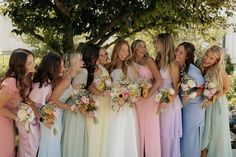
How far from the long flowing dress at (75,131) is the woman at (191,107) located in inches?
57.6

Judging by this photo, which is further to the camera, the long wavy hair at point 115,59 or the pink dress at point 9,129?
the long wavy hair at point 115,59

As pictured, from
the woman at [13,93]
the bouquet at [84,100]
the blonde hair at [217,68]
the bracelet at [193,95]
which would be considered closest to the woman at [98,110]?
A: the bouquet at [84,100]

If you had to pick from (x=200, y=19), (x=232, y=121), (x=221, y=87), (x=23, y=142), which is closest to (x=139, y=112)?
(x=221, y=87)

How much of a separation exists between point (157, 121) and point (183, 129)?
0.51m

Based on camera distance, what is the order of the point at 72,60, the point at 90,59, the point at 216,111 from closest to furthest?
1. the point at 72,60
2. the point at 90,59
3. the point at 216,111

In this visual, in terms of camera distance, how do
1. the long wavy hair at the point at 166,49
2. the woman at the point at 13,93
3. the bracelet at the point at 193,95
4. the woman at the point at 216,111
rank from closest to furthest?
1. the woman at the point at 13,93
2. the bracelet at the point at 193,95
3. the long wavy hair at the point at 166,49
4. the woman at the point at 216,111

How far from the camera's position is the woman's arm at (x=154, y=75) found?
19.5ft

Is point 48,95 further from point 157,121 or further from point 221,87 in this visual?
point 221,87

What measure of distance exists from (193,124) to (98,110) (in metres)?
1.49

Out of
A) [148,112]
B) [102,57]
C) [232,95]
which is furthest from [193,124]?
[232,95]

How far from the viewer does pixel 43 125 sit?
211 inches

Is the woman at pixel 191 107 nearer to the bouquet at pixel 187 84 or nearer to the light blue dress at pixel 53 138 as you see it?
the bouquet at pixel 187 84

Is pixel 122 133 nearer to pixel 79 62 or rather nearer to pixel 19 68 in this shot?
pixel 79 62

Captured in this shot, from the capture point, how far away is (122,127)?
229 inches
